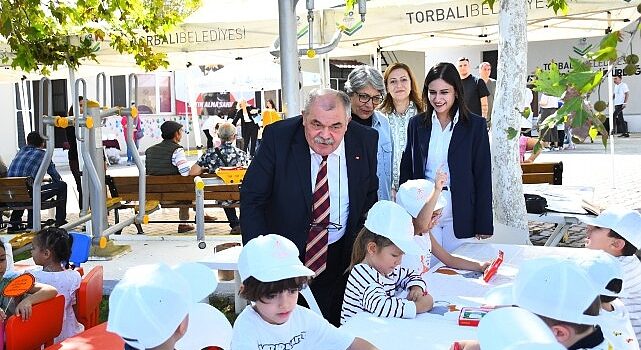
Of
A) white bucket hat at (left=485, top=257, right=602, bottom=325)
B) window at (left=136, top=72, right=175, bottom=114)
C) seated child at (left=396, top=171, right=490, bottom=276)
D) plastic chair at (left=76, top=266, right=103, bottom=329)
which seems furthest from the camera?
window at (left=136, top=72, right=175, bottom=114)

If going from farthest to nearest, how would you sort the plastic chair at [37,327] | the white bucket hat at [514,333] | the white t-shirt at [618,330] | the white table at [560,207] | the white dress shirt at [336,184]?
the white table at [560,207] → the white dress shirt at [336,184] → the plastic chair at [37,327] → the white t-shirt at [618,330] → the white bucket hat at [514,333]


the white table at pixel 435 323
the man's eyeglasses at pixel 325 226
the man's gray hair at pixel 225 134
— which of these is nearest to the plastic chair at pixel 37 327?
the man's eyeglasses at pixel 325 226

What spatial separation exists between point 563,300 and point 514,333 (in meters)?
0.58

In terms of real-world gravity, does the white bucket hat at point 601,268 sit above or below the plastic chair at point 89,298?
above

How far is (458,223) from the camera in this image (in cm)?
485

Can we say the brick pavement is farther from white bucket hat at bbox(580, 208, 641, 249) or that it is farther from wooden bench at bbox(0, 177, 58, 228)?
white bucket hat at bbox(580, 208, 641, 249)

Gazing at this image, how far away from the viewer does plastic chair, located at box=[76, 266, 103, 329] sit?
176 inches

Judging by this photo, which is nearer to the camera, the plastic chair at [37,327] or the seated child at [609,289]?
the seated child at [609,289]

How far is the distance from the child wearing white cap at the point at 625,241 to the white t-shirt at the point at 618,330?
0.72 meters

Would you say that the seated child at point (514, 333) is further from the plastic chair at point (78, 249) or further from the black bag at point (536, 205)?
the black bag at point (536, 205)

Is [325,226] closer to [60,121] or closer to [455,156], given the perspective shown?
[455,156]

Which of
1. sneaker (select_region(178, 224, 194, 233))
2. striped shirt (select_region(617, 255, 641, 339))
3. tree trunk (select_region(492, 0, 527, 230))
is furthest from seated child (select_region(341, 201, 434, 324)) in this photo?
sneaker (select_region(178, 224, 194, 233))

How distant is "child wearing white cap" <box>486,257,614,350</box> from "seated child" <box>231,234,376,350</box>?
0.82 m

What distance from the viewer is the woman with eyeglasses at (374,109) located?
471 cm
